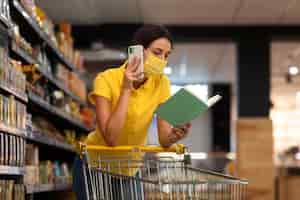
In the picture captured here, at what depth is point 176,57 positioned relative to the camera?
10797 mm

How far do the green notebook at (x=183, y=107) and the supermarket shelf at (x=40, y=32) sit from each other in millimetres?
1984

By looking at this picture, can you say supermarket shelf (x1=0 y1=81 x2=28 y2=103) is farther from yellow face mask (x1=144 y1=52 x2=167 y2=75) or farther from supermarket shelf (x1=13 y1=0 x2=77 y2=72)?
yellow face mask (x1=144 y1=52 x2=167 y2=75)

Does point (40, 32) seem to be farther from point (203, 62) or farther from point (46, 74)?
point (203, 62)

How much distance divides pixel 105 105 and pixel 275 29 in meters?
6.48

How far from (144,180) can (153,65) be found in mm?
517

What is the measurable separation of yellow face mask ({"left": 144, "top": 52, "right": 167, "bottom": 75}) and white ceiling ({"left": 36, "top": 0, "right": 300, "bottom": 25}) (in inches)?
188

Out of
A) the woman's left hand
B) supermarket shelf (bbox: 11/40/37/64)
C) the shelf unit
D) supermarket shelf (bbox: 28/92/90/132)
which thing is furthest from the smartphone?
supermarket shelf (bbox: 28/92/90/132)

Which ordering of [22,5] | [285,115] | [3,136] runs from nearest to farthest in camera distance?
1. [3,136]
2. [22,5]
3. [285,115]

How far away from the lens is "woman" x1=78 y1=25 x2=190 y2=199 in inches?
86.8

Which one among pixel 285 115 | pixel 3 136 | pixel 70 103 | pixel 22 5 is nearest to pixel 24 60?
pixel 22 5

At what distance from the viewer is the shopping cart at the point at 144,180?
6.19ft

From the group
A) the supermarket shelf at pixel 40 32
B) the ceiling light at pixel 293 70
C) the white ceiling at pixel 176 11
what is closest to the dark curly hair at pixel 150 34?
the supermarket shelf at pixel 40 32

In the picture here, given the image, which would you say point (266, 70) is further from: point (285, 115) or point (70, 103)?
point (285, 115)

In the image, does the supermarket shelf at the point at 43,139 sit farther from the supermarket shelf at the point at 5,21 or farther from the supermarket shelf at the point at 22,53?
the supermarket shelf at the point at 5,21
